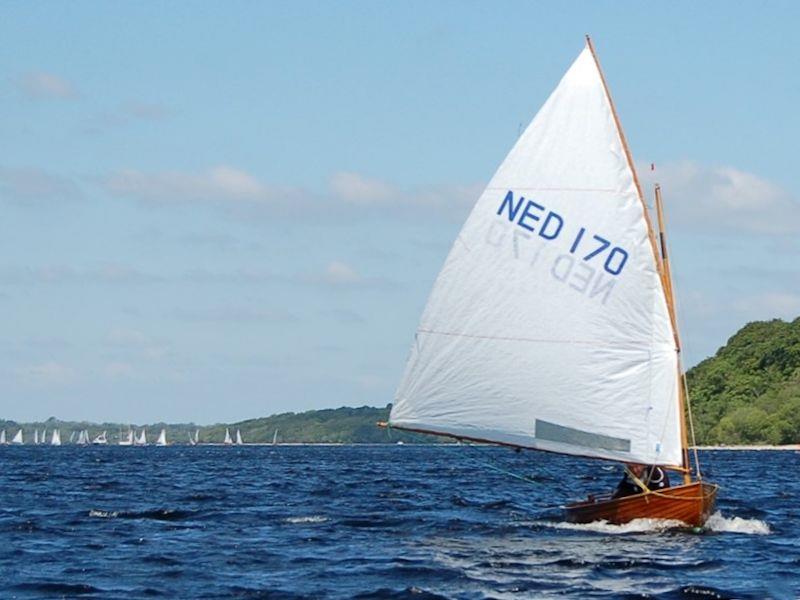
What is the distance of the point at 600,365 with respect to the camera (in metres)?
41.5

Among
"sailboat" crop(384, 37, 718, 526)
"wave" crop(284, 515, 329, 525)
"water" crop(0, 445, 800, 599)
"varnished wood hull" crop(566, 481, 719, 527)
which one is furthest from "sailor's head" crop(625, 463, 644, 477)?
"wave" crop(284, 515, 329, 525)

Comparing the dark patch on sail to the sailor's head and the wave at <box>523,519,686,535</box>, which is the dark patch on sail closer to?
the sailor's head

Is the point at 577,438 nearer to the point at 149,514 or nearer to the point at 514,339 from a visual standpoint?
the point at 514,339

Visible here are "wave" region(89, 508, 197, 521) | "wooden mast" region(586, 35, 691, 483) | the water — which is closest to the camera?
the water

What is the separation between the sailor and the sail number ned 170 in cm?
561

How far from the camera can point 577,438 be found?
4178 centimetres

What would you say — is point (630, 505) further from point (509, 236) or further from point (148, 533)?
point (148, 533)

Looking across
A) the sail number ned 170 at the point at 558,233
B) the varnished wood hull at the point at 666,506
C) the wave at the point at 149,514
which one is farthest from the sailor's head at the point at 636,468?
the wave at the point at 149,514

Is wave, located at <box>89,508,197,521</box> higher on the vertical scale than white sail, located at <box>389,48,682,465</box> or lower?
lower

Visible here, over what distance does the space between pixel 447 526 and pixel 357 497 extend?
17.6 meters

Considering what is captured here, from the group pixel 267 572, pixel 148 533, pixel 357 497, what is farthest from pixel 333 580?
pixel 357 497

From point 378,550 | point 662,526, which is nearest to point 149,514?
point 378,550

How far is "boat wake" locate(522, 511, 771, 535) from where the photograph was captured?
42.1 metres

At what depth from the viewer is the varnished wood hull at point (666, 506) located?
41.9m
